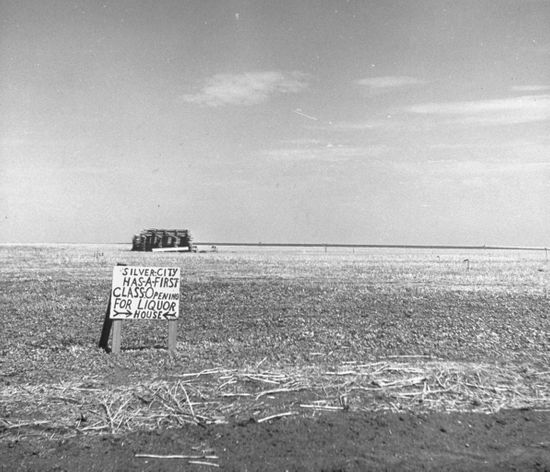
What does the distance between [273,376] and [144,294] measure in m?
2.72

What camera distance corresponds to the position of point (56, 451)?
486cm

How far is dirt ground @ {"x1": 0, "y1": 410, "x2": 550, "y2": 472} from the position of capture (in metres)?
4.62

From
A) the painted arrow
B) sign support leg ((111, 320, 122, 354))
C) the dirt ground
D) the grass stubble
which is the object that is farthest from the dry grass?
the painted arrow

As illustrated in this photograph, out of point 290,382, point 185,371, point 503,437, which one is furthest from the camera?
point 185,371

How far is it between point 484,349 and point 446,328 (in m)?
1.75

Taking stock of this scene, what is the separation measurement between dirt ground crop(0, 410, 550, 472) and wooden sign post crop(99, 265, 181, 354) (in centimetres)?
330

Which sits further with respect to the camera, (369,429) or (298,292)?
(298,292)

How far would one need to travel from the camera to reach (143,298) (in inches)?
336

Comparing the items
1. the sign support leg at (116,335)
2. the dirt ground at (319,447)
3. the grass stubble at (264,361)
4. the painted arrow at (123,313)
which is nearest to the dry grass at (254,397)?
the grass stubble at (264,361)

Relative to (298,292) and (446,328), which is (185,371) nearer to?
(446,328)

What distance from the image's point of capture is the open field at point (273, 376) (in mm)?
5211

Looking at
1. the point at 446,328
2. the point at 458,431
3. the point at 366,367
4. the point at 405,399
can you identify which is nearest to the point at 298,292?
the point at 446,328

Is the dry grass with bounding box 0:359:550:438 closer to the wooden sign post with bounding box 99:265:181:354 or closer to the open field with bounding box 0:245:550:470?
the open field with bounding box 0:245:550:470

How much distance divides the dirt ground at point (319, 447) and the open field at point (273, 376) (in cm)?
3
